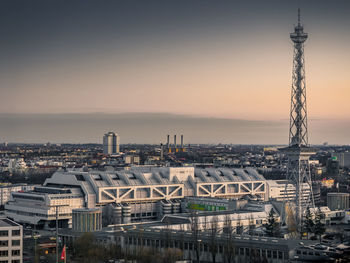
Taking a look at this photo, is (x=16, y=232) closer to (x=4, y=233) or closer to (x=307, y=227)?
(x=4, y=233)

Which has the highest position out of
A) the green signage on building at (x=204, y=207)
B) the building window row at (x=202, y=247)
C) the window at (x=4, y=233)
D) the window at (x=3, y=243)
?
the green signage on building at (x=204, y=207)

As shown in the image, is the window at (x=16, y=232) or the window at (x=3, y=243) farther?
the window at (x=16, y=232)

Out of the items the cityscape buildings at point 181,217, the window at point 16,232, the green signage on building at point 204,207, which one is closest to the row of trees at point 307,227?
the cityscape buildings at point 181,217

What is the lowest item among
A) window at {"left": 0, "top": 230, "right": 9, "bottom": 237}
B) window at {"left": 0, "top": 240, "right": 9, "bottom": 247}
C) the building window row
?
the building window row

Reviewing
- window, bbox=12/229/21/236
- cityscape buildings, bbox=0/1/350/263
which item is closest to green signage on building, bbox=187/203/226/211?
cityscape buildings, bbox=0/1/350/263

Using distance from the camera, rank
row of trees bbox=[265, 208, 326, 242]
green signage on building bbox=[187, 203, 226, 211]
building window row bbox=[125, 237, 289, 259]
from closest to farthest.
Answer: building window row bbox=[125, 237, 289, 259] → row of trees bbox=[265, 208, 326, 242] → green signage on building bbox=[187, 203, 226, 211]

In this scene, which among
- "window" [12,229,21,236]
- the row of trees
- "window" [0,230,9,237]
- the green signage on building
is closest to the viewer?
"window" [0,230,9,237]

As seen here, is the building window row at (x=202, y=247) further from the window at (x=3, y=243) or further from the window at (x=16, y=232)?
the window at (x=3, y=243)

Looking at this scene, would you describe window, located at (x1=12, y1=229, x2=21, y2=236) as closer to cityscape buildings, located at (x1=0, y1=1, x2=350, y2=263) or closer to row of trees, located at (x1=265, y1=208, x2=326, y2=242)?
cityscape buildings, located at (x1=0, y1=1, x2=350, y2=263)

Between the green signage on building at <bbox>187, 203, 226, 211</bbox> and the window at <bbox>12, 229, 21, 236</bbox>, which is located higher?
the green signage on building at <bbox>187, 203, 226, 211</bbox>

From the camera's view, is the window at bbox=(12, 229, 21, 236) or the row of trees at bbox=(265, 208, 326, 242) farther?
the row of trees at bbox=(265, 208, 326, 242)

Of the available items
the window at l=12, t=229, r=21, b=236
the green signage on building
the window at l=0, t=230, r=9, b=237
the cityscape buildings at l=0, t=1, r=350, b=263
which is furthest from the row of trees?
the window at l=0, t=230, r=9, b=237

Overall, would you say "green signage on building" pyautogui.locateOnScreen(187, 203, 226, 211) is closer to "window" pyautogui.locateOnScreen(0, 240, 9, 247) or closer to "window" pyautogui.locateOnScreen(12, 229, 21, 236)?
"window" pyautogui.locateOnScreen(12, 229, 21, 236)
